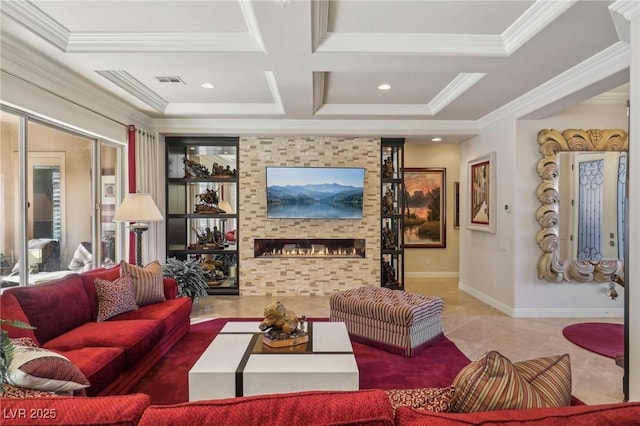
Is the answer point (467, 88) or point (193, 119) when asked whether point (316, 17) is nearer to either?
point (467, 88)

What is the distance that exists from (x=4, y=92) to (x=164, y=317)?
2.15 meters

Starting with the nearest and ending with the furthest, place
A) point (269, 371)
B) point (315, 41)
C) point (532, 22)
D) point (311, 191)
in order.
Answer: point (269, 371)
point (532, 22)
point (315, 41)
point (311, 191)

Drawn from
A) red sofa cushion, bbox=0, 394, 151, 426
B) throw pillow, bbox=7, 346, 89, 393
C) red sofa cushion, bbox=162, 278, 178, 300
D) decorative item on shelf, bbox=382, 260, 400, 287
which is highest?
red sofa cushion, bbox=0, 394, 151, 426

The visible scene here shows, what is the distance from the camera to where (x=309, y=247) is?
6.03 metres

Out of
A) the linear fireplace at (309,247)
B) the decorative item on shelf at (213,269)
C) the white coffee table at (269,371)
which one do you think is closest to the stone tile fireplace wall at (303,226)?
the linear fireplace at (309,247)

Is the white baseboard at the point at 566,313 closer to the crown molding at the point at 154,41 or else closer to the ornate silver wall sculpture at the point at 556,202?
the ornate silver wall sculpture at the point at 556,202

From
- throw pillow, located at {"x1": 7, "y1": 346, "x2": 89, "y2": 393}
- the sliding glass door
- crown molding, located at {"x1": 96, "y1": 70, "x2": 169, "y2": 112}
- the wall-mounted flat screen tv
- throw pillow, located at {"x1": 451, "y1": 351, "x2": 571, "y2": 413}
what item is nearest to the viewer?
throw pillow, located at {"x1": 451, "y1": 351, "x2": 571, "y2": 413}

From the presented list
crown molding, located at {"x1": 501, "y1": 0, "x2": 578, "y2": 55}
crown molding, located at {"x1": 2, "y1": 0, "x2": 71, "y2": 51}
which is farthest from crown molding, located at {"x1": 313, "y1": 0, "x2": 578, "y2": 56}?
crown molding, located at {"x1": 2, "y1": 0, "x2": 71, "y2": 51}

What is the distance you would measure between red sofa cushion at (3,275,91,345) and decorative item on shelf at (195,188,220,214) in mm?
2926

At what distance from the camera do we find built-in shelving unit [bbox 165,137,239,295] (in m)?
5.88

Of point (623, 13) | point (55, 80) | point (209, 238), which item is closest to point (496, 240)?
point (623, 13)

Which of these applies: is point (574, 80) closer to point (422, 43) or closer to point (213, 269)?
point (422, 43)

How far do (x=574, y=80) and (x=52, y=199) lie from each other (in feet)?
17.0

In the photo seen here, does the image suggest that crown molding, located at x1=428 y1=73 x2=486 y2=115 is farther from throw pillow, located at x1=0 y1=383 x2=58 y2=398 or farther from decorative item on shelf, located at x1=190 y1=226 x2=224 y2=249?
throw pillow, located at x1=0 y1=383 x2=58 y2=398
